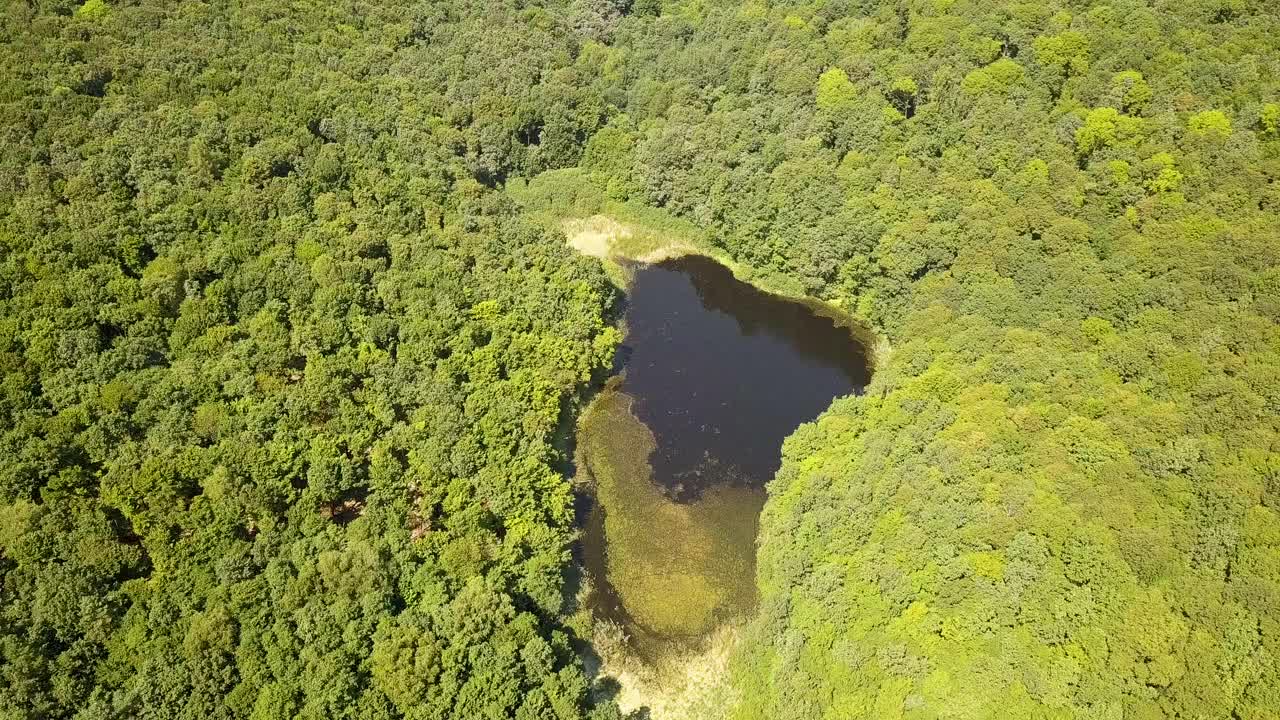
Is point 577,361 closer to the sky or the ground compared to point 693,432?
closer to the sky

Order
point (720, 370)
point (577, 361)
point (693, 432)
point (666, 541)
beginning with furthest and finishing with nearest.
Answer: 1. point (720, 370)
2. point (693, 432)
3. point (577, 361)
4. point (666, 541)

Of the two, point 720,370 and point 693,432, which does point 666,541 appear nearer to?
point 693,432

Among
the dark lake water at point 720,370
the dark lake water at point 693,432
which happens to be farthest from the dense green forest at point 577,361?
the dark lake water at point 720,370

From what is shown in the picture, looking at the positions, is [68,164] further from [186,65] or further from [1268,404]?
[1268,404]

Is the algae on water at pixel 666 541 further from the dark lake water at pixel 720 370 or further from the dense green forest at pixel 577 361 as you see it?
the dense green forest at pixel 577 361

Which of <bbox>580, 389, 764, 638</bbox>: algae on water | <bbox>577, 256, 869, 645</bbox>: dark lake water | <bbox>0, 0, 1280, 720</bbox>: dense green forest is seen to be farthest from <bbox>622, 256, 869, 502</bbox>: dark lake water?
<bbox>0, 0, 1280, 720</bbox>: dense green forest

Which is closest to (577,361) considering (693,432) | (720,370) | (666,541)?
(693,432)
